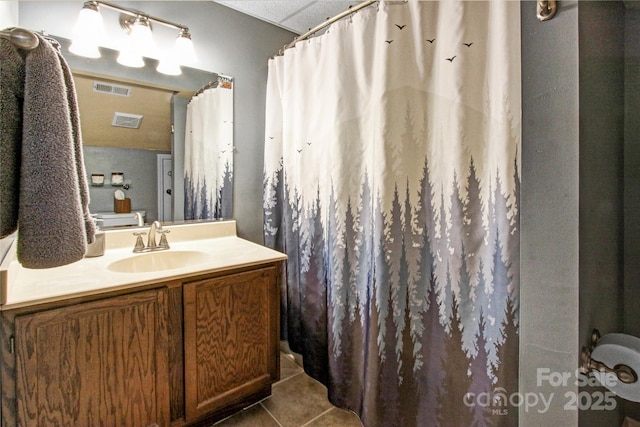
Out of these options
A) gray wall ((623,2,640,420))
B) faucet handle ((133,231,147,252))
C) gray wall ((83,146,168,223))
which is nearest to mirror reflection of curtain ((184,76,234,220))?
gray wall ((83,146,168,223))

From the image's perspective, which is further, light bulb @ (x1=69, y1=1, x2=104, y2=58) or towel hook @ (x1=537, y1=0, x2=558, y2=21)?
light bulb @ (x1=69, y1=1, x2=104, y2=58)

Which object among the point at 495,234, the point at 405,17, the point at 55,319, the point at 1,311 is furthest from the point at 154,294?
the point at 405,17

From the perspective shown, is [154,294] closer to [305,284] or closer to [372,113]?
[305,284]

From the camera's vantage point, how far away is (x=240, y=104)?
6.49 feet

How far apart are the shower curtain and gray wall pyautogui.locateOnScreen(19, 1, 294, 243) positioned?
1.58 feet

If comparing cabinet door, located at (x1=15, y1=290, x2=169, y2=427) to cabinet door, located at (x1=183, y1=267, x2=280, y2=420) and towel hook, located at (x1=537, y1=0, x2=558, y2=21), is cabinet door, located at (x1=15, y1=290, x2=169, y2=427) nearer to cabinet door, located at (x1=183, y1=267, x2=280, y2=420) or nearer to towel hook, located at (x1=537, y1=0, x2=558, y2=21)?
cabinet door, located at (x1=183, y1=267, x2=280, y2=420)

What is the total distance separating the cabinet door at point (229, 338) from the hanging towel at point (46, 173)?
67 cm

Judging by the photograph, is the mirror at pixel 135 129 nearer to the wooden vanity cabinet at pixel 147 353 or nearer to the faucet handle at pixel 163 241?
the faucet handle at pixel 163 241

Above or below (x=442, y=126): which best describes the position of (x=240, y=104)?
above

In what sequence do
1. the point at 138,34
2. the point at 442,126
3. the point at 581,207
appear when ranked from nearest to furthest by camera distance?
1. the point at 581,207
2. the point at 442,126
3. the point at 138,34

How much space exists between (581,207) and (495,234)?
0.30m

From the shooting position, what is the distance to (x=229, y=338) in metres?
1.35

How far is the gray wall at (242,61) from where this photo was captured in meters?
1.74

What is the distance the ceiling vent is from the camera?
1.55 m
